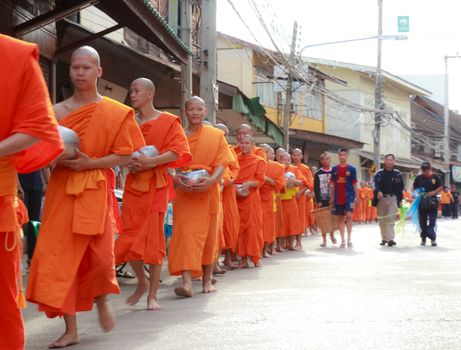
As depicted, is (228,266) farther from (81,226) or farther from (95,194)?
(81,226)

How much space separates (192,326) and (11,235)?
2.64 metres

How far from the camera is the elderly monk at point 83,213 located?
17.7ft

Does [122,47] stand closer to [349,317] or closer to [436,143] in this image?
[349,317]

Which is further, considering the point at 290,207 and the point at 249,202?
the point at 290,207

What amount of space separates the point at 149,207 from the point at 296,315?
154 cm

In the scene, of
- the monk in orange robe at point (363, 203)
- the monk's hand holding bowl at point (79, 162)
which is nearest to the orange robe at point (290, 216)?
the monk's hand holding bowl at point (79, 162)

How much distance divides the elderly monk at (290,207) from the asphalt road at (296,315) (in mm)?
4598

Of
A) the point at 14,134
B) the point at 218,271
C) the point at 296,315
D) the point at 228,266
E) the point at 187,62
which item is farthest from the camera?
the point at 187,62

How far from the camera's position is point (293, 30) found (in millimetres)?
29000

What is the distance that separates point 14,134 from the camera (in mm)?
3793

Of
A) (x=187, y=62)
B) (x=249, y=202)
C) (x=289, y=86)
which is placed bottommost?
(x=249, y=202)

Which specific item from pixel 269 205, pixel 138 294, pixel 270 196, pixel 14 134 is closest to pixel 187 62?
pixel 270 196

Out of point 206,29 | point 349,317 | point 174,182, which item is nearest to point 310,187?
point 206,29

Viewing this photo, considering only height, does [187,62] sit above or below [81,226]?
above
